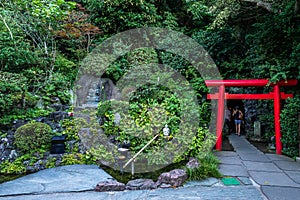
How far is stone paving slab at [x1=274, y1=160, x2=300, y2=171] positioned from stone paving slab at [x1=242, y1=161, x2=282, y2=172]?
15 centimetres

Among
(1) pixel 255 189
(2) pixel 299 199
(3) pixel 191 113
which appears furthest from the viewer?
(3) pixel 191 113

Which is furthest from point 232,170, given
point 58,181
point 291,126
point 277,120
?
point 58,181

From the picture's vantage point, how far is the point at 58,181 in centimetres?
381

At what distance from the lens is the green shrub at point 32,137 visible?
187 inches

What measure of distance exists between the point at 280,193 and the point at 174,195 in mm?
1558

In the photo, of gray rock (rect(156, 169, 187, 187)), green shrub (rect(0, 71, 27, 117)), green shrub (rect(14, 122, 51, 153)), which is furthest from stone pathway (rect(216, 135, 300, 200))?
green shrub (rect(0, 71, 27, 117))

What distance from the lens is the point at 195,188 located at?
11.2 feet

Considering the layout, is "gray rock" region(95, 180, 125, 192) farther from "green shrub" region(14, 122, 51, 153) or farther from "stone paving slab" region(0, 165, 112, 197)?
"green shrub" region(14, 122, 51, 153)

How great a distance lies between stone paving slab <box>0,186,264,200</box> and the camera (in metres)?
3.09

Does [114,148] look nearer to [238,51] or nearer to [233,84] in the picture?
[233,84]

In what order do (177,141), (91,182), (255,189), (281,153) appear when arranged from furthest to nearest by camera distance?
1. (281,153)
2. (177,141)
3. (91,182)
4. (255,189)

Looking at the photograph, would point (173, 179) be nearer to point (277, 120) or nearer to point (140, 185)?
point (140, 185)

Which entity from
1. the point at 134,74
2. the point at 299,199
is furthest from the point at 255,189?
the point at 134,74

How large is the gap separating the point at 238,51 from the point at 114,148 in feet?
22.5
